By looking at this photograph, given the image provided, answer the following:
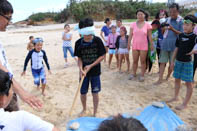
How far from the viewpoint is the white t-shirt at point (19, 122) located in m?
1.11

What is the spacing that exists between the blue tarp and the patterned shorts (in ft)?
2.18

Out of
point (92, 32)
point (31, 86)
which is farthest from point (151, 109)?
point (31, 86)

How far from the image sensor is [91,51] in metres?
3.03

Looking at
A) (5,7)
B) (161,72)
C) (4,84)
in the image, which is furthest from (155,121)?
(5,7)

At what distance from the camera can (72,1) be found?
32.7 m

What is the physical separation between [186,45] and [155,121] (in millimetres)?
1394

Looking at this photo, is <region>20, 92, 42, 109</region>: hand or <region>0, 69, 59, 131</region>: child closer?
<region>0, 69, 59, 131</region>: child

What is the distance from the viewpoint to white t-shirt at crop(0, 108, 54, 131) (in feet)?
3.63

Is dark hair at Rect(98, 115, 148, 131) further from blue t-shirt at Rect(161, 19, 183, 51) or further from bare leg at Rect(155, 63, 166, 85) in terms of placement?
bare leg at Rect(155, 63, 166, 85)

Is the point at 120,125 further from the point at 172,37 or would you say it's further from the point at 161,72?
the point at 161,72

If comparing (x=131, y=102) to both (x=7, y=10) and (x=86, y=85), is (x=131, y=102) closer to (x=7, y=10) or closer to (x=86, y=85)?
(x=86, y=85)

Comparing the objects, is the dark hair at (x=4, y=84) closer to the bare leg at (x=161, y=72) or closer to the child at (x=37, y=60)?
the child at (x=37, y=60)

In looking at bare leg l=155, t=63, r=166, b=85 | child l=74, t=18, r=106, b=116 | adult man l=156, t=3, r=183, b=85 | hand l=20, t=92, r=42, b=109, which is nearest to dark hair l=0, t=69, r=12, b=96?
hand l=20, t=92, r=42, b=109

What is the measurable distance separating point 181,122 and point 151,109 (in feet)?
1.61
